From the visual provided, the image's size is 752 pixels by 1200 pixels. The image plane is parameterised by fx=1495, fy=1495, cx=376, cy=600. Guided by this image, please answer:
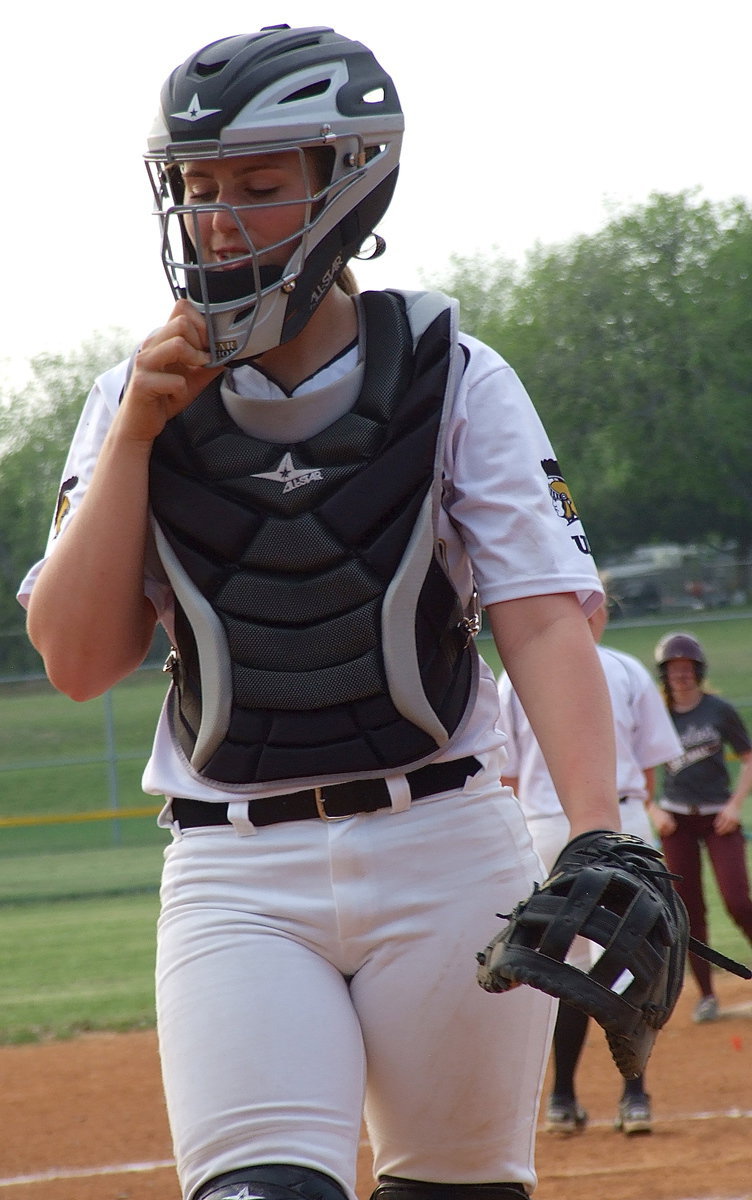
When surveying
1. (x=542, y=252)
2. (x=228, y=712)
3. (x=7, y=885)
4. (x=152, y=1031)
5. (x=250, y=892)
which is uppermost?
(x=228, y=712)

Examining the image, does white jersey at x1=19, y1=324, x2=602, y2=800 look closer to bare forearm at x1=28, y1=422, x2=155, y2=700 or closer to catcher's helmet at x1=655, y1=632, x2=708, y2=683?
bare forearm at x1=28, y1=422, x2=155, y2=700

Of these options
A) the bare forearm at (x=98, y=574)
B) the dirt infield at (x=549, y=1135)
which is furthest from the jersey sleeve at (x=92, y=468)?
the dirt infield at (x=549, y=1135)

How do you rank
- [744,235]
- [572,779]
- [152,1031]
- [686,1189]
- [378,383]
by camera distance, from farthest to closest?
[744,235]
[152,1031]
[686,1189]
[378,383]
[572,779]

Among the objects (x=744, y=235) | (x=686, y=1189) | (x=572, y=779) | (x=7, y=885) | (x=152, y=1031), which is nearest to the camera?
(x=572, y=779)

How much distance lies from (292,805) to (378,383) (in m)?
0.70

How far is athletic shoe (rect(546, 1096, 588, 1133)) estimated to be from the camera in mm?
5992

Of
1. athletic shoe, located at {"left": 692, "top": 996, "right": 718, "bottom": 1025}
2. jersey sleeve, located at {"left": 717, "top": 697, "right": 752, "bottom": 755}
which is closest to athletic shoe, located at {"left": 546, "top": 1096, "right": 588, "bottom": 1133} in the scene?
athletic shoe, located at {"left": 692, "top": 996, "right": 718, "bottom": 1025}

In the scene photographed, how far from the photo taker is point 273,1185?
6.79 feet

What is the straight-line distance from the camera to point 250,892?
2270mm

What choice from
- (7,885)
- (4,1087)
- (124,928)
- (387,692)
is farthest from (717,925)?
(387,692)

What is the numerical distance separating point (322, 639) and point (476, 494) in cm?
33

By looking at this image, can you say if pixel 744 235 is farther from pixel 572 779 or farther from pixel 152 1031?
pixel 572 779

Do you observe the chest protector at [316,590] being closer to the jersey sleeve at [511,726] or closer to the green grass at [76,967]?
the jersey sleeve at [511,726]

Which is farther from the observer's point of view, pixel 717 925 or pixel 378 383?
pixel 717 925
